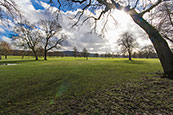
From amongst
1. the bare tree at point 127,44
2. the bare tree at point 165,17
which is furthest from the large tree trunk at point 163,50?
the bare tree at point 127,44

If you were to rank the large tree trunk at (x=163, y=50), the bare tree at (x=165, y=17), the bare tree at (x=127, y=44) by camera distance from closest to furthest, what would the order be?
the large tree trunk at (x=163, y=50) < the bare tree at (x=165, y=17) < the bare tree at (x=127, y=44)

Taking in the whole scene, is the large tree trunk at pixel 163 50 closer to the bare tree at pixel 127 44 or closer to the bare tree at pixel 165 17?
the bare tree at pixel 165 17

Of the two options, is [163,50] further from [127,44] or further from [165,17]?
[127,44]

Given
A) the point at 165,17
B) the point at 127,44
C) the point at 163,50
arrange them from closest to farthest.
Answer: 1. the point at 163,50
2. the point at 165,17
3. the point at 127,44

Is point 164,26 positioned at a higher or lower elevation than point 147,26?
higher

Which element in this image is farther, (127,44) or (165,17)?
(127,44)

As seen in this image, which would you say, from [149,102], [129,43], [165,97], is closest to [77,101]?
[149,102]

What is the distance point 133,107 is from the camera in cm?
228

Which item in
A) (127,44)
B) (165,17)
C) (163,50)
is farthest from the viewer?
(127,44)

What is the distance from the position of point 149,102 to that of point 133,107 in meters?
0.70

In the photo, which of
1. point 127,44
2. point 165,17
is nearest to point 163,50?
point 165,17

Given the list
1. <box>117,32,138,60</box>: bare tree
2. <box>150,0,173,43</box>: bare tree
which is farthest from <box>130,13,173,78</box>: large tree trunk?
<box>117,32,138,60</box>: bare tree

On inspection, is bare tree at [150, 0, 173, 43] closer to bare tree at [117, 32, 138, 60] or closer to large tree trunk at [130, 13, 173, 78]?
large tree trunk at [130, 13, 173, 78]

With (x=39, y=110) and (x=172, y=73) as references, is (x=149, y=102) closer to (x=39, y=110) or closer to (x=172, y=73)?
(x=39, y=110)
